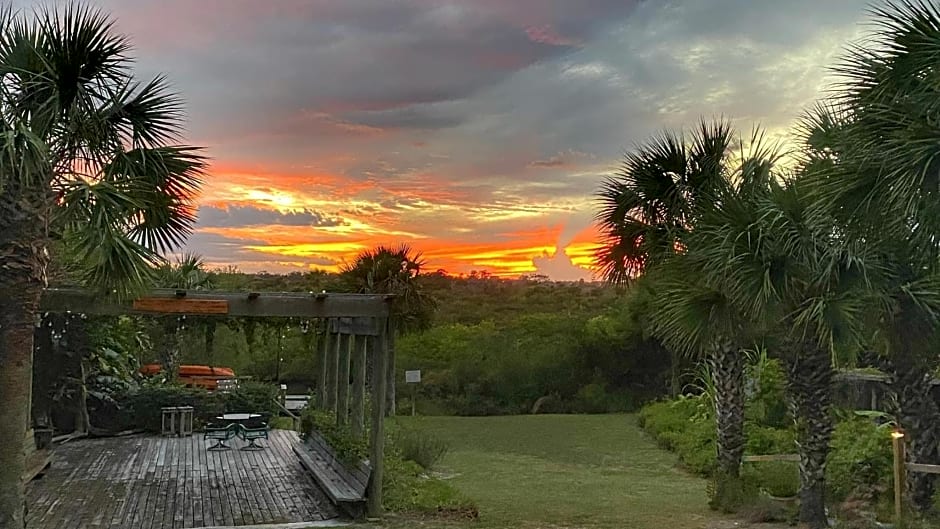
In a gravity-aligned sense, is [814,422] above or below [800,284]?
below

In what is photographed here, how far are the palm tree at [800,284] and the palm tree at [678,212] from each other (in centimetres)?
96

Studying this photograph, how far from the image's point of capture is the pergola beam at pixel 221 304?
7.55 metres

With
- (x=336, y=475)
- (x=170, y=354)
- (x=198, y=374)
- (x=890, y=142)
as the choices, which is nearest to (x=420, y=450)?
(x=336, y=475)

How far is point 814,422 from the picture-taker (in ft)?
23.9

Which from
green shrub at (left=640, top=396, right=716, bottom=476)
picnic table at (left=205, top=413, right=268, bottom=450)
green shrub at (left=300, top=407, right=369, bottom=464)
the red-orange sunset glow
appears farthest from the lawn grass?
the red-orange sunset glow

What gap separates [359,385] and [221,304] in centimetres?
184

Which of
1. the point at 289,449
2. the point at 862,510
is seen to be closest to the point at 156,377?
the point at 289,449

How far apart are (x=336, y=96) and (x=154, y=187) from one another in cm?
Answer: 467

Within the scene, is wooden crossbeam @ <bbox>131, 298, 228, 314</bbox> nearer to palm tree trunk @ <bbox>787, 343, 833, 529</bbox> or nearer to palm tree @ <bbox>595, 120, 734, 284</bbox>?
palm tree @ <bbox>595, 120, 734, 284</bbox>

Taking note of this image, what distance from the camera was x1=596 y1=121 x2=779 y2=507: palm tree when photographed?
8.61 meters

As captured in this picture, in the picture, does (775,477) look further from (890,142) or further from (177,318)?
(177,318)

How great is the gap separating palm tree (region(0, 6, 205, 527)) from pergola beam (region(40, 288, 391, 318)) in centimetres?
118

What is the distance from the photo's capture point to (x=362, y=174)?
40.3ft

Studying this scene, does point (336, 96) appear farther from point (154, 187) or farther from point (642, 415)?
point (642, 415)
